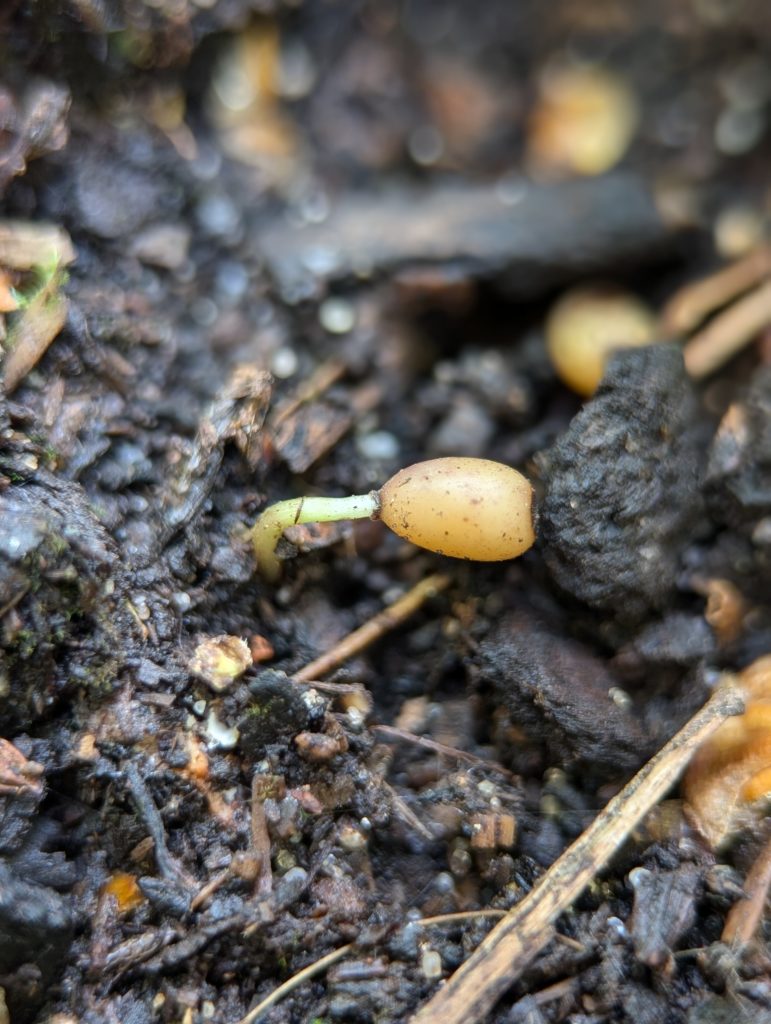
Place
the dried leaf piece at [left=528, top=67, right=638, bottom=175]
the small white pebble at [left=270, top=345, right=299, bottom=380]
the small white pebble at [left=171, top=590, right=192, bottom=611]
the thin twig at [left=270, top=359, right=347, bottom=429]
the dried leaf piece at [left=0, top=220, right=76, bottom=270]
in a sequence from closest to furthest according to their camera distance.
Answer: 1. the small white pebble at [left=171, top=590, right=192, bottom=611]
2. the dried leaf piece at [left=0, top=220, right=76, bottom=270]
3. the thin twig at [left=270, top=359, right=347, bottom=429]
4. the small white pebble at [left=270, top=345, right=299, bottom=380]
5. the dried leaf piece at [left=528, top=67, right=638, bottom=175]

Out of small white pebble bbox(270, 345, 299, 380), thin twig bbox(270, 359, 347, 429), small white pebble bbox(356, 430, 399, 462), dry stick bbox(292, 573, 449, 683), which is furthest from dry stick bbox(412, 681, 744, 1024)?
small white pebble bbox(270, 345, 299, 380)

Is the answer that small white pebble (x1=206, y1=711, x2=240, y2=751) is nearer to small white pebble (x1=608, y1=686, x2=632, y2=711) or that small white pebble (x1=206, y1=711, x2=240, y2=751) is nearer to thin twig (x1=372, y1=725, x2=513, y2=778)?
thin twig (x1=372, y1=725, x2=513, y2=778)

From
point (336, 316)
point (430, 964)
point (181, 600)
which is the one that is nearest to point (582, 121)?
point (336, 316)

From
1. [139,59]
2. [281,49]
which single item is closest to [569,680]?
[139,59]

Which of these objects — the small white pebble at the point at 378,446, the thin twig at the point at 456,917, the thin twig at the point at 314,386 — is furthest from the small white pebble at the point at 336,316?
the thin twig at the point at 456,917

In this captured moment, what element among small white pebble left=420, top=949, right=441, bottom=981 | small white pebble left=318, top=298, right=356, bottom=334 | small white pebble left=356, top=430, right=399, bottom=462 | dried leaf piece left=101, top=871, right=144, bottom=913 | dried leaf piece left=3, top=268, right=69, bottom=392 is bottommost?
small white pebble left=420, top=949, right=441, bottom=981
